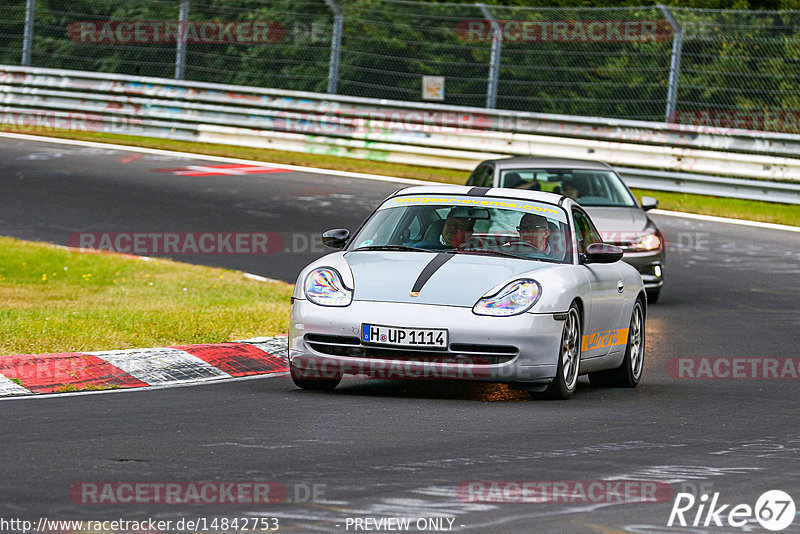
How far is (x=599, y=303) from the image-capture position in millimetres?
9859

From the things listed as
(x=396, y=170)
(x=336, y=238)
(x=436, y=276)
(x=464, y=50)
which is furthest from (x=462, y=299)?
(x=464, y=50)

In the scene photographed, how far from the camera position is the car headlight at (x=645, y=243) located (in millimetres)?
14953

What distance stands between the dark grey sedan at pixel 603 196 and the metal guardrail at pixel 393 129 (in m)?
6.89

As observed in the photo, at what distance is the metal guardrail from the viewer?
22.8 m

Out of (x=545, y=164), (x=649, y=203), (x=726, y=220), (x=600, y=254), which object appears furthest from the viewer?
(x=726, y=220)

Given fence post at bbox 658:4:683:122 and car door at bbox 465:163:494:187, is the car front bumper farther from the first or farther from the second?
fence post at bbox 658:4:683:122

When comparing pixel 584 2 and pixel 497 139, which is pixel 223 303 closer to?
pixel 497 139

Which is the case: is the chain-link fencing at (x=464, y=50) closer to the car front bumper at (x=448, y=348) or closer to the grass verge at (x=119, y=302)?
the grass verge at (x=119, y=302)

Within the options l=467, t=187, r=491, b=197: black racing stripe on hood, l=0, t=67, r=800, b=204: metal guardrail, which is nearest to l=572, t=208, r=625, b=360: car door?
l=467, t=187, r=491, b=197: black racing stripe on hood

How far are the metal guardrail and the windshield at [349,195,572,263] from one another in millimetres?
13062

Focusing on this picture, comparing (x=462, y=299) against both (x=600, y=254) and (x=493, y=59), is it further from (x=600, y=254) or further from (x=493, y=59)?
(x=493, y=59)

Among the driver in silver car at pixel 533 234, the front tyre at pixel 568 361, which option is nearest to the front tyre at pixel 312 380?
the front tyre at pixel 568 361

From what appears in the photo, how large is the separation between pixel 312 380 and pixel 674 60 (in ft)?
49.7

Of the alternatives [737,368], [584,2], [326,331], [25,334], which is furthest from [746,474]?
[584,2]
